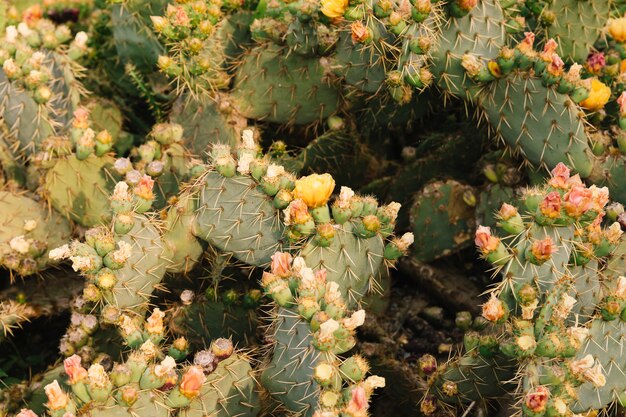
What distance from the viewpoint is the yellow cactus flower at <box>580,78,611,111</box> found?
9.64 feet

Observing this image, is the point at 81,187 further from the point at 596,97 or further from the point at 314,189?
the point at 596,97

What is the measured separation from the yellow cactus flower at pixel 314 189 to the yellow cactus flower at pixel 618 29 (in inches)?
55.1

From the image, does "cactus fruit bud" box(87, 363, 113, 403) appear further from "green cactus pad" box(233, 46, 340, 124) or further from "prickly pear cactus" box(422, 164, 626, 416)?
"green cactus pad" box(233, 46, 340, 124)

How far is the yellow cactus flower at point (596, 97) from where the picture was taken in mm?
2939

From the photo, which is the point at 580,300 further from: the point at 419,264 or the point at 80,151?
the point at 80,151

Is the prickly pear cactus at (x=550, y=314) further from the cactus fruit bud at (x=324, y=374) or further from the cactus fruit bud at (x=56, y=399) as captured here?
the cactus fruit bud at (x=56, y=399)

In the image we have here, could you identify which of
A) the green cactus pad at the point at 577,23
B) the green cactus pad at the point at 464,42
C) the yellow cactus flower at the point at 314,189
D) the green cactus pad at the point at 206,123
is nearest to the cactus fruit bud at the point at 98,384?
the yellow cactus flower at the point at 314,189

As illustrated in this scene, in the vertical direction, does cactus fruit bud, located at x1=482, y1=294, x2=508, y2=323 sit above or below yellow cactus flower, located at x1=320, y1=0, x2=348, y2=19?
below

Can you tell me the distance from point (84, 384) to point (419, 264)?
1480mm

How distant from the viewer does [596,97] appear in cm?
294

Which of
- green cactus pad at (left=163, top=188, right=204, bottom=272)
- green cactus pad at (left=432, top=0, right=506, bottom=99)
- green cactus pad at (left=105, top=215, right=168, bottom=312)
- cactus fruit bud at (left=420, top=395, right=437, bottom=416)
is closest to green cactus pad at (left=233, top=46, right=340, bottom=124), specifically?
green cactus pad at (left=432, top=0, right=506, bottom=99)

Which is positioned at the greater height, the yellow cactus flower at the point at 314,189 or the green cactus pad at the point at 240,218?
the yellow cactus flower at the point at 314,189

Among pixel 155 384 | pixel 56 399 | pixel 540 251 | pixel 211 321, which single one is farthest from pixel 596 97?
pixel 56 399

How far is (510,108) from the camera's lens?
286 centimetres
